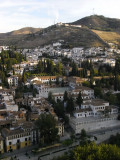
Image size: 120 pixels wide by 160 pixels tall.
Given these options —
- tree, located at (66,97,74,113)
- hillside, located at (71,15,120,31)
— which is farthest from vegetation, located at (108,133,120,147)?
hillside, located at (71,15,120,31)

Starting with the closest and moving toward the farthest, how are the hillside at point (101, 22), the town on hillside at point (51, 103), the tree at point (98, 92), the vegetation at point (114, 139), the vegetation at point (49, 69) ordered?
1. the town on hillside at point (51, 103)
2. the vegetation at point (114, 139)
3. the tree at point (98, 92)
4. the vegetation at point (49, 69)
5. the hillside at point (101, 22)

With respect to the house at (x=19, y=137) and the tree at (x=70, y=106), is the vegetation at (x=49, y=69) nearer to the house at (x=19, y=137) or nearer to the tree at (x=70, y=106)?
the tree at (x=70, y=106)

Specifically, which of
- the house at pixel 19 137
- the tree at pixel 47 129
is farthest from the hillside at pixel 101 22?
the house at pixel 19 137

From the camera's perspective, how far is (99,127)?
17766 mm

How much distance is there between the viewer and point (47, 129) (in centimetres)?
1422

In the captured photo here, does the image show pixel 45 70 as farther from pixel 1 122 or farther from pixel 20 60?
pixel 1 122

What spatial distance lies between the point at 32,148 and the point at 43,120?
2345 mm

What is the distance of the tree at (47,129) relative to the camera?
46.7ft

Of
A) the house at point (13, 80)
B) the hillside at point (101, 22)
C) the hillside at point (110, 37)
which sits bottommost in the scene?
the house at point (13, 80)

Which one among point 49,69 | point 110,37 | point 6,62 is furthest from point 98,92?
point 110,37

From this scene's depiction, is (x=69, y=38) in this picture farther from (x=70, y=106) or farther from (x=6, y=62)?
(x=70, y=106)

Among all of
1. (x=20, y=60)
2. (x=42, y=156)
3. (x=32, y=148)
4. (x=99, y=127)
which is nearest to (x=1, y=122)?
(x=32, y=148)

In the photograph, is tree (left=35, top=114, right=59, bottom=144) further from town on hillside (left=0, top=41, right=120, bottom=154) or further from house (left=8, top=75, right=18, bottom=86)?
house (left=8, top=75, right=18, bottom=86)

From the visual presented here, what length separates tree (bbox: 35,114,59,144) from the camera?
14.2m
